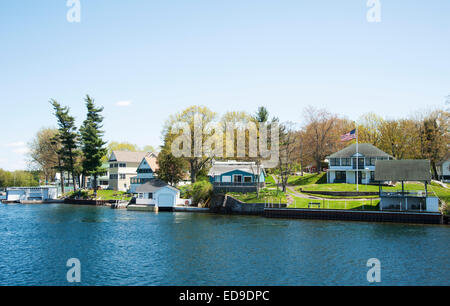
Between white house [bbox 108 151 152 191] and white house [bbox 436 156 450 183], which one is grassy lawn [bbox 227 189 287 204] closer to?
white house [bbox 108 151 152 191]

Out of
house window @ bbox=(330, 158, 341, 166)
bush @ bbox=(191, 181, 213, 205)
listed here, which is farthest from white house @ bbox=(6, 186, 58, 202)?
house window @ bbox=(330, 158, 341, 166)

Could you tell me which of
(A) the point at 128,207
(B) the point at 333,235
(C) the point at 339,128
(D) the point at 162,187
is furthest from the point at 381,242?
(C) the point at 339,128

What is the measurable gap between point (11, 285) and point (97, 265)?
6.78 metres

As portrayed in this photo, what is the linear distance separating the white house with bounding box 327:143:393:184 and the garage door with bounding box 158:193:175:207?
35.5 m

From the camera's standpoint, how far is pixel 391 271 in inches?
1152

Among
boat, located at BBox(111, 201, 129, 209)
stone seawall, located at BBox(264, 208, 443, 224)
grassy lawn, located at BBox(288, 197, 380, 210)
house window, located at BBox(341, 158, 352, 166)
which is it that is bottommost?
boat, located at BBox(111, 201, 129, 209)

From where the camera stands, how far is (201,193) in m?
71.6

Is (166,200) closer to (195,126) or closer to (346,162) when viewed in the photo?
(195,126)

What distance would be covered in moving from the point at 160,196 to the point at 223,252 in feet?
131

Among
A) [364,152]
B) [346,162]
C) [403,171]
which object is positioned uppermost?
[364,152]

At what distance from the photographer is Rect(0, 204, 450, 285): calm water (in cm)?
2795

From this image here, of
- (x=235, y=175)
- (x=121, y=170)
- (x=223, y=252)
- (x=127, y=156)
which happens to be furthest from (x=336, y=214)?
(x=127, y=156)
